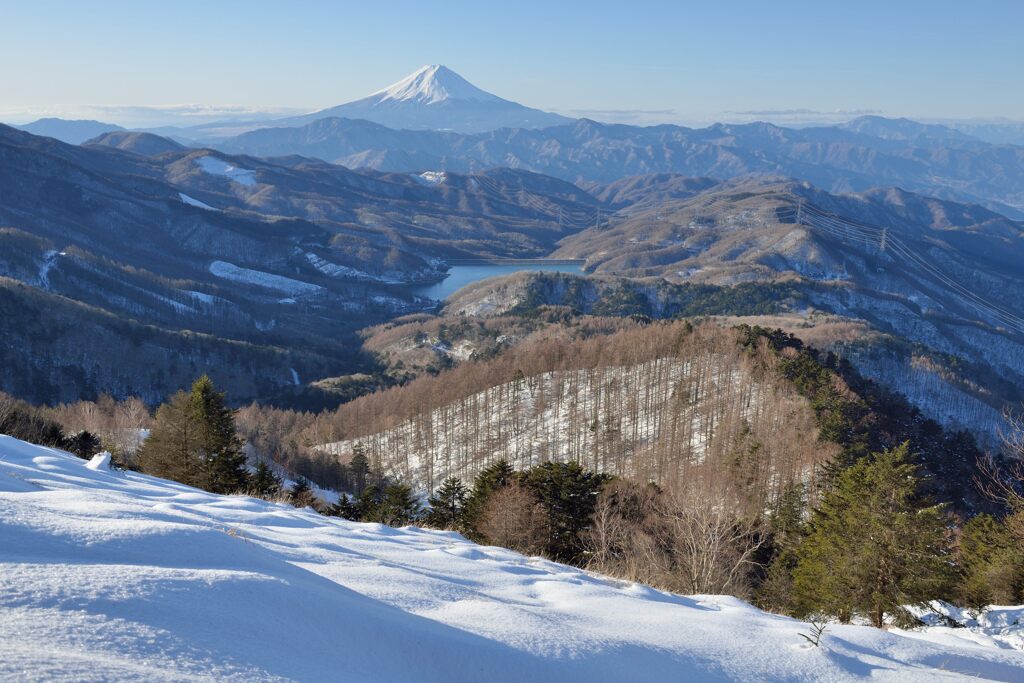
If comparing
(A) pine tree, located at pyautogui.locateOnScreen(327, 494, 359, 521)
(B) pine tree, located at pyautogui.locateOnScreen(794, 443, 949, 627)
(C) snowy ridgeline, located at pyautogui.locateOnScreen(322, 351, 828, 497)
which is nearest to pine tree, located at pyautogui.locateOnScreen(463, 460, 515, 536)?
(A) pine tree, located at pyautogui.locateOnScreen(327, 494, 359, 521)

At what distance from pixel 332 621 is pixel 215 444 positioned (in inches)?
997

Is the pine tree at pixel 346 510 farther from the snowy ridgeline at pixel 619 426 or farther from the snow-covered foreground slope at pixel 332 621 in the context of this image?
the snowy ridgeline at pixel 619 426

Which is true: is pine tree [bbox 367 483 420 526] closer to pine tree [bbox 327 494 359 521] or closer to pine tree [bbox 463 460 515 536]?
pine tree [bbox 327 494 359 521]

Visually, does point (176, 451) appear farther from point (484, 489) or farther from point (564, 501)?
point (564, 501)

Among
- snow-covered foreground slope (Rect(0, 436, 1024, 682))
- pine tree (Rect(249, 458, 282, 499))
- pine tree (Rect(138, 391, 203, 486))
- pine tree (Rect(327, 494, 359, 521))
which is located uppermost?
snow-covered foreground slope (Rect(0, 436, 1024, 682))

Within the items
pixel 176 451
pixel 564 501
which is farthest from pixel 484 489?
pixel 176 451

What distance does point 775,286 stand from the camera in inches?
6732

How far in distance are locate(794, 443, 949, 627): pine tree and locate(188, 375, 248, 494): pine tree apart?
74.0 ft

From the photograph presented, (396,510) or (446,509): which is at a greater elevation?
(396,510)

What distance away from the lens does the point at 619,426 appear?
213 ft

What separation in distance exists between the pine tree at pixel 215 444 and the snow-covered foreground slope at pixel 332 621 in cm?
1786

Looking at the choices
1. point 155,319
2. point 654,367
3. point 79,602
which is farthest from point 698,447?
point 155,319

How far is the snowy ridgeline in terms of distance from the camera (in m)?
51.4

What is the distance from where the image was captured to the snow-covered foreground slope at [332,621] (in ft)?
15.1
